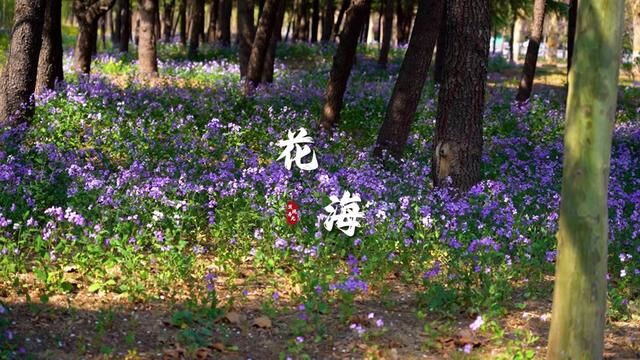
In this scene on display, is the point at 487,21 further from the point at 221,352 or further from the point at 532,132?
the point at 532,132

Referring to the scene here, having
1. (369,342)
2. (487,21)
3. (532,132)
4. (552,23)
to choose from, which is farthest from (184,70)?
(552,23)

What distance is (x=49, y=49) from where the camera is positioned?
13.8 metres

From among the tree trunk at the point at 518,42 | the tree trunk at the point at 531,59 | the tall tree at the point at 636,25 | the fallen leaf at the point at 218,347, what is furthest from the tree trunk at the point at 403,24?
the fallen leaf at the point at 218,347

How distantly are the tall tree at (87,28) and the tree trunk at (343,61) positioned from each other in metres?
6.58

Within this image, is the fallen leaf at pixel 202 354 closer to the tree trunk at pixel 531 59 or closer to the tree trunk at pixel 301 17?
the tree trunk at pixel 531 59

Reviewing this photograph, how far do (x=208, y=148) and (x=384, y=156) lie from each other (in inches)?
96.7

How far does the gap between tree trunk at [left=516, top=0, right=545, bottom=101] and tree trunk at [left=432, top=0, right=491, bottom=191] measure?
29.5ft

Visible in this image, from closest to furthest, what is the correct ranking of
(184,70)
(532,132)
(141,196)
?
(141,196), (532,132), (184,70)

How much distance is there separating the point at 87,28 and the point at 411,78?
9.45 metres

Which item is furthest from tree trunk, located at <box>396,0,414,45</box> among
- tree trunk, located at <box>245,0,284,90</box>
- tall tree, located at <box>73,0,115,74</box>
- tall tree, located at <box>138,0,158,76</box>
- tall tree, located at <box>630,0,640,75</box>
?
tree trunk, located at <box>245,0,284,90</box>

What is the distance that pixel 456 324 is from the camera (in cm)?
650

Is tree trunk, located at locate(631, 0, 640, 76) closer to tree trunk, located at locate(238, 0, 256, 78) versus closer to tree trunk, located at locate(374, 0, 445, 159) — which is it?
tree trunk, located at locate(238, 0, 256, 78)

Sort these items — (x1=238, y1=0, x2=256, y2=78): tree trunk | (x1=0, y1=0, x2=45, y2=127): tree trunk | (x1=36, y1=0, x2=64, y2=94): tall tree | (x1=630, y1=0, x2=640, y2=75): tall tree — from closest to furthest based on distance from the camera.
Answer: (x1=0, y1=0, x2=45, y2=127): tree trunk < (x1=36, y1=0, x2=64, y2=94): tall tree < (x1=238, y1=0, x2=256, y2=78): tree trunk < (x1=630, y1=0, x2=640, y2=75): tall tree

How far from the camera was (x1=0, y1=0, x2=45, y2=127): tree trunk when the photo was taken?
11.2 metres
